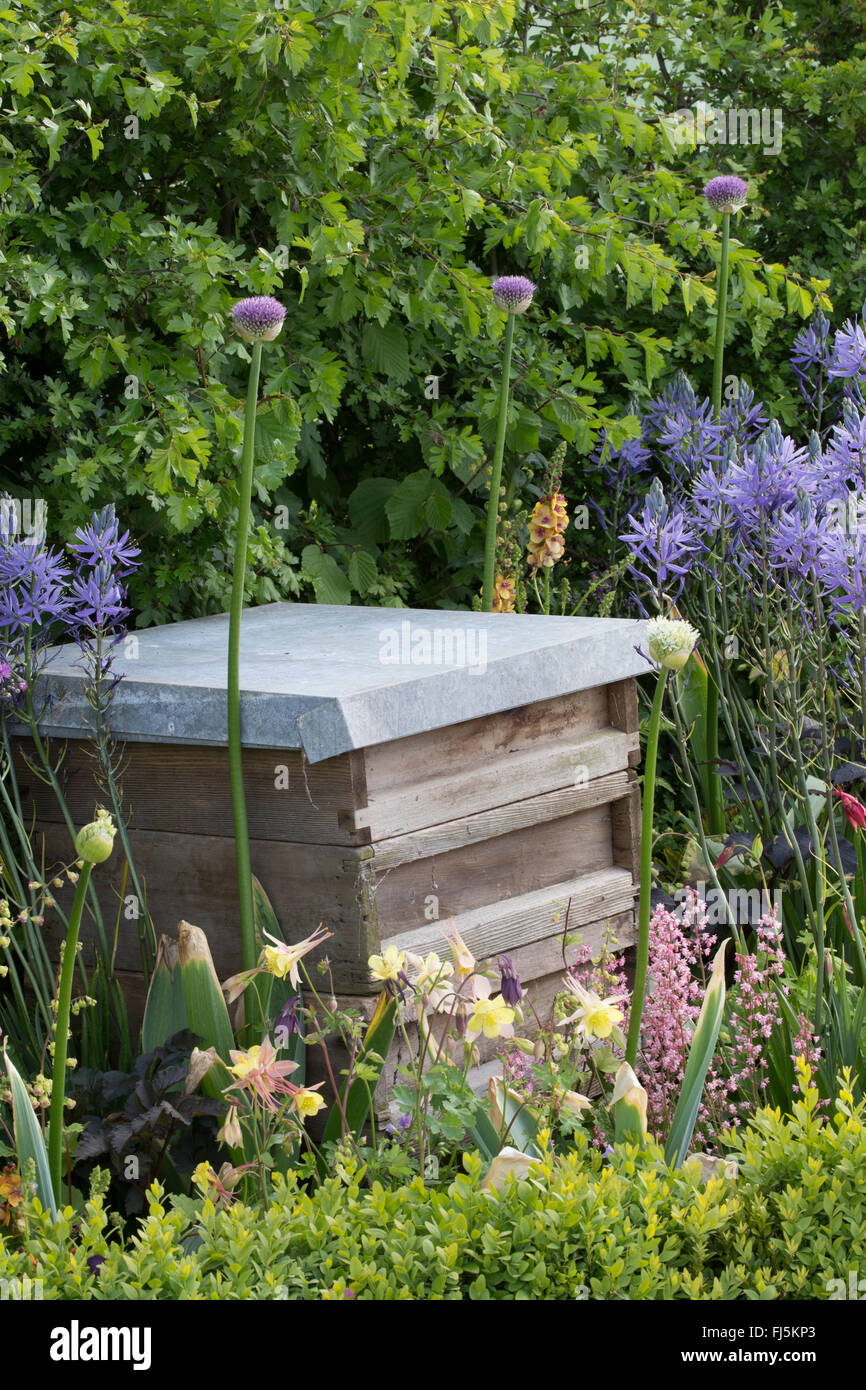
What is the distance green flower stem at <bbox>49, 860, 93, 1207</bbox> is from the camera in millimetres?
1743

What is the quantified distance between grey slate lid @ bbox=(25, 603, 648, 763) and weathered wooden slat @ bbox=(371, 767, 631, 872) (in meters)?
0.20

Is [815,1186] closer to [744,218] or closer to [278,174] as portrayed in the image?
[278,174]

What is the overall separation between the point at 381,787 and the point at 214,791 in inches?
13.3

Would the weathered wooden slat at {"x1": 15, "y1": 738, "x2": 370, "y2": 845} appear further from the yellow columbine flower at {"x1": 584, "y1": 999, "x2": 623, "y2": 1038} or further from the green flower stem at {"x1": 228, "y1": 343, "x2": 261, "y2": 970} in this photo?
the yellow columbine flower at {"x1": 584, "y1": 999, "x2": 623, "y2": 1038}

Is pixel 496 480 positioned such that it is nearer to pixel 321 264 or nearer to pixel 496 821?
pixel 321 264

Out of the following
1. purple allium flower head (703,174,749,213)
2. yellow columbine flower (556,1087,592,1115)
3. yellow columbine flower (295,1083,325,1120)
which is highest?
purple allium flower head (703,174,749,213)

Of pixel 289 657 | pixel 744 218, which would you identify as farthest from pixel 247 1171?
pixel 744 218

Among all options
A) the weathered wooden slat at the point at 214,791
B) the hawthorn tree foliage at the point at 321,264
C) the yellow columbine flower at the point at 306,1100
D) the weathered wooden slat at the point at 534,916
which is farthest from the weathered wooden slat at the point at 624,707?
the yellow columbine flower at the point at 306,1100

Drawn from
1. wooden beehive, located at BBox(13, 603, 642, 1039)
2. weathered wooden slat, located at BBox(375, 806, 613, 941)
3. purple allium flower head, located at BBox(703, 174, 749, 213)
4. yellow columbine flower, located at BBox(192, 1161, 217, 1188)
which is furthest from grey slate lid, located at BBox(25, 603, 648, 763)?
purple allium flower head, located at BBox(703, 174, 749, 213)

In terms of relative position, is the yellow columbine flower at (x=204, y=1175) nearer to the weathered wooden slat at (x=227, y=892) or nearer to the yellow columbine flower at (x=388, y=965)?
the yellow columbine flower at (x=388, y=965)

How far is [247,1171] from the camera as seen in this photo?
2.17 m

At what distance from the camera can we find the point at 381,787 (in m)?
2.52

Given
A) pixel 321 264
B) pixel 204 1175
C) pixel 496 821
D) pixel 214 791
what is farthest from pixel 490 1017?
pixel 321 264

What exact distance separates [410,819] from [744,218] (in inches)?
124
